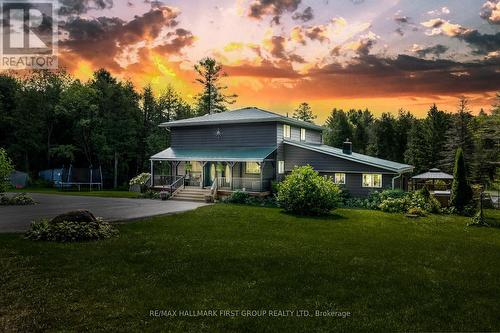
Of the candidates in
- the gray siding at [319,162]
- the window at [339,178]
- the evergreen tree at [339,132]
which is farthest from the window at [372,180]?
the evergreen tree at [339,132]

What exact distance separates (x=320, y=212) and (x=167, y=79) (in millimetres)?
42643

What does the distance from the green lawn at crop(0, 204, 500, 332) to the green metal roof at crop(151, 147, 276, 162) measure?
13.0 meters

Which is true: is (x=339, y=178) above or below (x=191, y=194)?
above

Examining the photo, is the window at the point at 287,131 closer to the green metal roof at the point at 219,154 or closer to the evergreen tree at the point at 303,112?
the green metal roof at the point at 219,154

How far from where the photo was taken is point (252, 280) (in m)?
8.54

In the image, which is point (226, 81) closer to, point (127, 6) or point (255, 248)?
point (127, 6)

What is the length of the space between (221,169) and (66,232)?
61.9 ft

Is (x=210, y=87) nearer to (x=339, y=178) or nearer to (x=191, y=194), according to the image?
(x=191, y=194)

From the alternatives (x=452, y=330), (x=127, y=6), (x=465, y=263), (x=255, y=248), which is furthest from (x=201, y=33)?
(x=452, y=330)

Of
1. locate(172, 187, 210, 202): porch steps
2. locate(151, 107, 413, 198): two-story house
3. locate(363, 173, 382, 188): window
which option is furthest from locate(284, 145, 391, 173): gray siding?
locate(172, 187, 210, 202): porch steps

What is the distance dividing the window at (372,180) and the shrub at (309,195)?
6.49m

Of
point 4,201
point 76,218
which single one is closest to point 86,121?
point 4,201

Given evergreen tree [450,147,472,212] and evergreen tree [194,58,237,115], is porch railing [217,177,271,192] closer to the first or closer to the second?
evergreen tree [450,147,472,212]

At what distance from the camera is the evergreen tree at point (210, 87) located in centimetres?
5334
